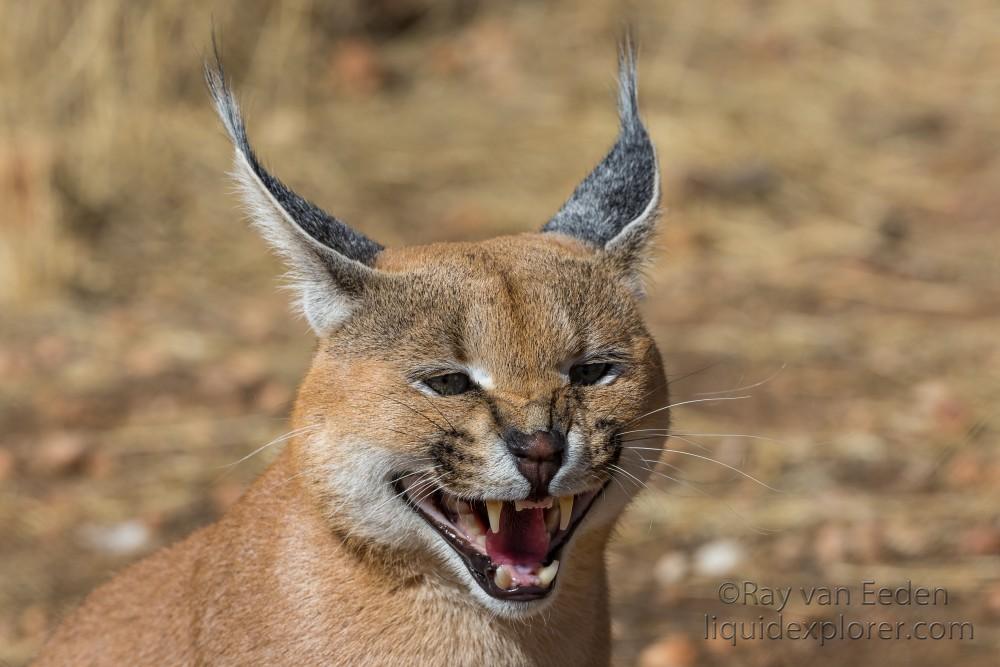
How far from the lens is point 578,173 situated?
11.7m

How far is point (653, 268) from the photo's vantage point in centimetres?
493

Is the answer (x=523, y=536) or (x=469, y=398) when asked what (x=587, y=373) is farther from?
(x=523, y=536)

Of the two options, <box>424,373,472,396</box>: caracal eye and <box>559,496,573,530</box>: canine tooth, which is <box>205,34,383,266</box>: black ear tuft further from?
<box>559,496,573,530</box>: canine tooth

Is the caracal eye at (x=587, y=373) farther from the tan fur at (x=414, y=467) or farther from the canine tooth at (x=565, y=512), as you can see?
the canine tooth at (x=565, y=512)

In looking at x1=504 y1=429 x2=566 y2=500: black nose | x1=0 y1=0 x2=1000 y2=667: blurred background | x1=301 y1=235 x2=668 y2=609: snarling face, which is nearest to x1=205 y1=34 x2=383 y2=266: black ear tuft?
x1=301 y1=235 x2=668 y2=609: snarling face

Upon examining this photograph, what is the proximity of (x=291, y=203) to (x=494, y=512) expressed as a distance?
3.65 feet

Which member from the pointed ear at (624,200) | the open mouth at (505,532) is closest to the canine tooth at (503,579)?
the open mouth at (505,532)

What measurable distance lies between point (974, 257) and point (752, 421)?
3.02 meters

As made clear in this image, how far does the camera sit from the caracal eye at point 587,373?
410 centimetres

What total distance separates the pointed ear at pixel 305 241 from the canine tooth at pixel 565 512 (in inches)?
35.1

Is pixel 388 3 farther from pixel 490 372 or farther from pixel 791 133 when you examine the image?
pixel 490 372

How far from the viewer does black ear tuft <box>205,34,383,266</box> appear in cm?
412

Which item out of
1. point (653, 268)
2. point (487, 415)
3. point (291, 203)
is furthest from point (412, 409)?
point (653, 268)

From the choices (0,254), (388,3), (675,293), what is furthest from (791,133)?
(0,254)
